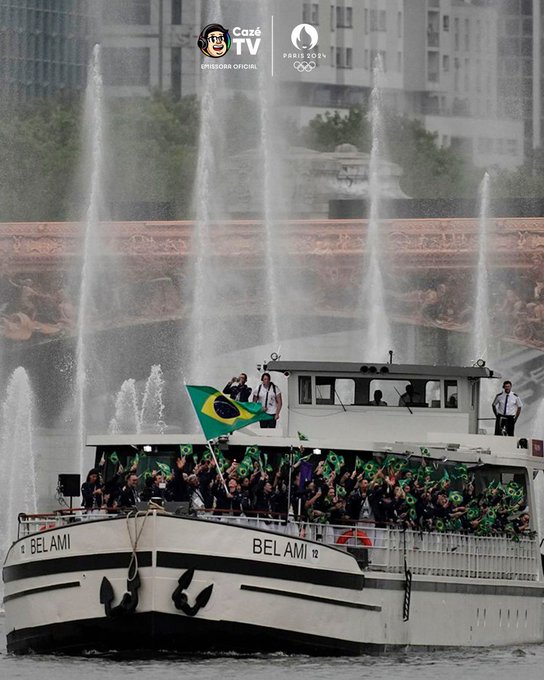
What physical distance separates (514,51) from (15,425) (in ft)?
109

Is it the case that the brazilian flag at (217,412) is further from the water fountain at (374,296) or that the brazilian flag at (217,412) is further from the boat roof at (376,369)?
the water fountain at (374,296)

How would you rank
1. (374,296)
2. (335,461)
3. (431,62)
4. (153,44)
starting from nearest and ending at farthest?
(335,461) → (374,296) → (431,62) → (153,44)

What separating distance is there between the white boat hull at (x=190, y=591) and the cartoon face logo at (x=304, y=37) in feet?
220

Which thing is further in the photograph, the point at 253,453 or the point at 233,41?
the point at 233,41

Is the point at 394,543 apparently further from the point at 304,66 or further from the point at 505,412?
the point at 304,66

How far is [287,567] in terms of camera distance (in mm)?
40938

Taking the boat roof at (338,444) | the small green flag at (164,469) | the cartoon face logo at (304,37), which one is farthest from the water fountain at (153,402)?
the small green flag at (164,469)

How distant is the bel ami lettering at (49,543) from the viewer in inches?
1624

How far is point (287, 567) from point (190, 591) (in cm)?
162

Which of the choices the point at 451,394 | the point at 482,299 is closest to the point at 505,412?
the point at 451,394

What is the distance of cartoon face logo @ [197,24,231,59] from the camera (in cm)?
10394

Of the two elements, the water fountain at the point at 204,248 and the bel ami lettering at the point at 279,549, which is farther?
the water fountain at the point at 204,248

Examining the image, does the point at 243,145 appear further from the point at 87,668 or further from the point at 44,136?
the point at 87,668

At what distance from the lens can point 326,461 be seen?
44438mm
